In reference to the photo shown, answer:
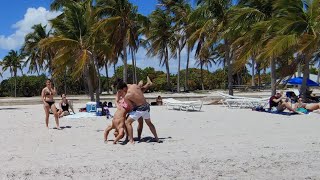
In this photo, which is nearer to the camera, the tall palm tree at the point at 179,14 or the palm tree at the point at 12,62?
the tall palm tree at the point at 179,14

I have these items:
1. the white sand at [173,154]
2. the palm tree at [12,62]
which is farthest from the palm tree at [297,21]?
the palm tree at [12,62]

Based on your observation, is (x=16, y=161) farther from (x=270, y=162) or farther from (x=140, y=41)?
(x=140, y=41)

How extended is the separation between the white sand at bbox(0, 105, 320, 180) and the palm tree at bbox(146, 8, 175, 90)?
93.8ft

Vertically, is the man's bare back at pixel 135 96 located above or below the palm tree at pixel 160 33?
below

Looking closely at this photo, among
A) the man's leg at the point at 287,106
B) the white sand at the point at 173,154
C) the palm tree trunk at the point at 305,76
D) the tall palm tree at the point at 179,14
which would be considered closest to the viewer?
the white sand at the point at 173,154

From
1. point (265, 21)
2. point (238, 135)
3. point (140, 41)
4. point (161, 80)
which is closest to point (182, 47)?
point (140, 41)

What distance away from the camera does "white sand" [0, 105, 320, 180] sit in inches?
222

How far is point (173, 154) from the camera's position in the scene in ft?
23.1

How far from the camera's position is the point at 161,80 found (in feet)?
173

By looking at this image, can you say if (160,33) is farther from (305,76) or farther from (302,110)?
(302,110)

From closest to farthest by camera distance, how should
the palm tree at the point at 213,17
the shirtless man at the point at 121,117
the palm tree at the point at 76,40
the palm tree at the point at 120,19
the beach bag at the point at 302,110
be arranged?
the shirtless man at the point at 121,117, the beach bag at the point at 302,110, the palm tree at the point at 76,40, the palm tree at the point at 213,17, the palm tree at the point at 120,19

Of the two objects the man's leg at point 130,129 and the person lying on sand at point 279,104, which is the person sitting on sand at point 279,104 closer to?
the person lying on sand at point 279,104

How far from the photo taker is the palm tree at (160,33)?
3922 cm

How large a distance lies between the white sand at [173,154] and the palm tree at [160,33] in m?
28.6
